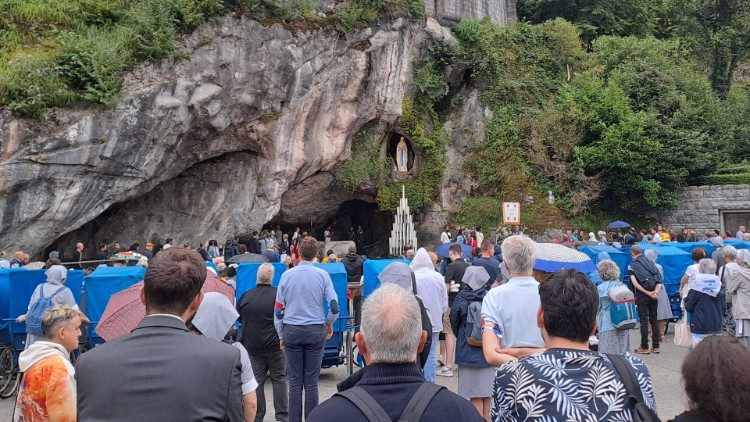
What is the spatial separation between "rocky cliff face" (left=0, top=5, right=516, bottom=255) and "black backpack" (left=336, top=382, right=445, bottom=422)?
53.3ft

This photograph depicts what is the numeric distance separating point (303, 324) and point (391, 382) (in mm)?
3728

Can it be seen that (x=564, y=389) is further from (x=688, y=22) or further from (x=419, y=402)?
(x=688, y=22)

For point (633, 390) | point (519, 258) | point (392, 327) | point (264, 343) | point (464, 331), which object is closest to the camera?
point (392, 327)

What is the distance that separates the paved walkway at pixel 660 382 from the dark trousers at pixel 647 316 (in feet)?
0.83

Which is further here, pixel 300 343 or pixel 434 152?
pixel 434 152

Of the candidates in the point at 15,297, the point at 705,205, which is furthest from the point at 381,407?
the point at 705,205

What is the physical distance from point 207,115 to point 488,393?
1578cm

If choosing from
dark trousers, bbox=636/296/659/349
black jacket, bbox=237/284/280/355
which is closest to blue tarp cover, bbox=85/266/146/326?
black jacket, bbox=237/284/280/355

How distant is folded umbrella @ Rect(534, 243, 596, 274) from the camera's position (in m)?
5.66

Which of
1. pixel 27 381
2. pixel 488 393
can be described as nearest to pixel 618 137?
pixel 488 393

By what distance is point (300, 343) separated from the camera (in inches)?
234

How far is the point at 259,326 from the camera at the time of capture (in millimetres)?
6316

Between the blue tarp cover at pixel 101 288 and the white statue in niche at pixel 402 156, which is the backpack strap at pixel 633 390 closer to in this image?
the blue tarp cover at pixel 101 288

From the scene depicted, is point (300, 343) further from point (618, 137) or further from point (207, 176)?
point (618, 137)
